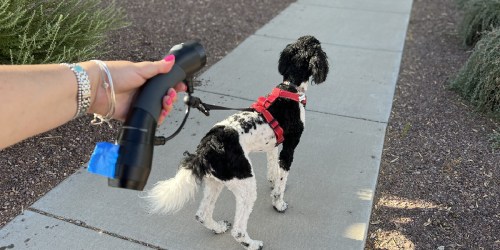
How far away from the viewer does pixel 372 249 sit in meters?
3.32

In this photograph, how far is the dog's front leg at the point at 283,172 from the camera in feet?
10.9

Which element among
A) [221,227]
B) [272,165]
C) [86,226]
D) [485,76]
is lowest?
[86,226]

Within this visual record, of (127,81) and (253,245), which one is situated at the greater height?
Answer: (127,81)

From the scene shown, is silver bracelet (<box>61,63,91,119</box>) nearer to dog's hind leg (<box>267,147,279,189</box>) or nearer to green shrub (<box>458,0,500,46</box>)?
dog's hind leg (<box>267,147,279,189</box>)

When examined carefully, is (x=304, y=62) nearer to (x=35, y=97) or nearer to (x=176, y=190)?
(x=176, y=190)

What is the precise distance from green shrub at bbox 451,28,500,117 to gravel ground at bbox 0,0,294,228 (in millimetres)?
2954

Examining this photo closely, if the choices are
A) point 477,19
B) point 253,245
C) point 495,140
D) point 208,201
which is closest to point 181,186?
point 208,201

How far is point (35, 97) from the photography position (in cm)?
199

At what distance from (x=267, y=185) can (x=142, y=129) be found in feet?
6.66

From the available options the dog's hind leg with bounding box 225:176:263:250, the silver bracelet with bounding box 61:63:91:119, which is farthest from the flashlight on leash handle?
the dog's hind leg with bounding box 225:176:263:250

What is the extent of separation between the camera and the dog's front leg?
332 centimetres

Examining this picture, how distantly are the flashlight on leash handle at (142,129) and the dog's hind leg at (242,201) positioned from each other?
0.98 meters

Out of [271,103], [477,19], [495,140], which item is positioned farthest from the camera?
[477,19]

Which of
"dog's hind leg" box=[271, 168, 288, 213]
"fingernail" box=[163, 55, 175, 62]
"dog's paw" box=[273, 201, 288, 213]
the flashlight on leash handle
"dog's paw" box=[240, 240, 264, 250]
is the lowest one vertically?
"dog's paw" box=[240, 240, 264, 250]
